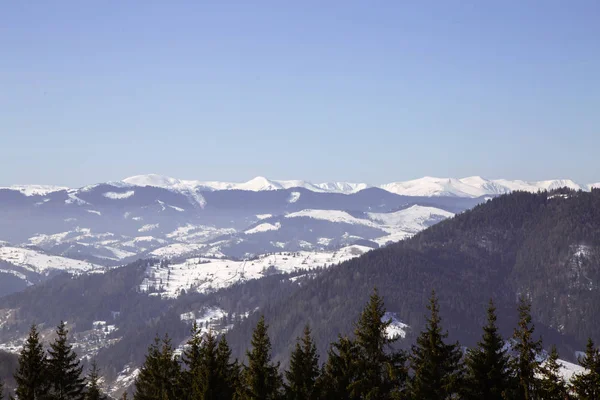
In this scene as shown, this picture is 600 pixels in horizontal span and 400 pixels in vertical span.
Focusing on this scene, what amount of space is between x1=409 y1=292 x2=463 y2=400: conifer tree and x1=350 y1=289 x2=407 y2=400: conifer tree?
5.20 ft

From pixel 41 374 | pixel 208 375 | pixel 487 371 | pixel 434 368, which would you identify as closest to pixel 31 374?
pixel 41 374

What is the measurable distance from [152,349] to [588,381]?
2133 inches

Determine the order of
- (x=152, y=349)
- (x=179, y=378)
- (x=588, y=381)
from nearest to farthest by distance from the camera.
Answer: (x=588, y=381), (x=179, y=378), (x=152, y=349)

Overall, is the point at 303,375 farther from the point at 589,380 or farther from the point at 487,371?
the point at 589,380

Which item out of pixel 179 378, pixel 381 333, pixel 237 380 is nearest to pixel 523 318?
pixel 381 333

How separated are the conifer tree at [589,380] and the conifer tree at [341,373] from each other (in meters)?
15.5

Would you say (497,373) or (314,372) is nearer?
(497,373)

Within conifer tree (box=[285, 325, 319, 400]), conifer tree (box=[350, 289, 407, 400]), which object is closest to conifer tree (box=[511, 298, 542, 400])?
conifer tree (box=[350, 289, 407, 400])

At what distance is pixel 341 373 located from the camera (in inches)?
2167

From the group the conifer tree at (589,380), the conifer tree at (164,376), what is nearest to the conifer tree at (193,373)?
the conifer tree at (164,376)

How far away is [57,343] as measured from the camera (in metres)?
71.8

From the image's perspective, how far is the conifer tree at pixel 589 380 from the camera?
45.5 m

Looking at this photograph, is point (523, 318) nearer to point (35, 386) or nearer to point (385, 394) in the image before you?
point (385, 394)

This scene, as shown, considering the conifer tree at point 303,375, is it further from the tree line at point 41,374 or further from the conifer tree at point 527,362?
Result: the tree line at point 41,374
